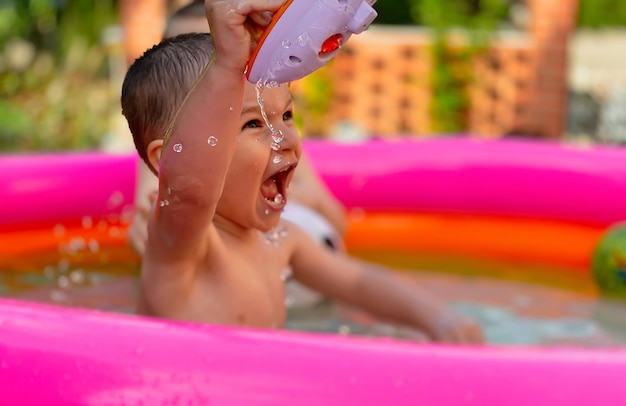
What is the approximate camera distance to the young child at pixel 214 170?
1.48 m

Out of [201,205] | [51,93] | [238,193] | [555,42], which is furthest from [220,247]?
[51,93]

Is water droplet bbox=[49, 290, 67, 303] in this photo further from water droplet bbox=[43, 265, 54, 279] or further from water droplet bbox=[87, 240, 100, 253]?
water droplet bbox=[87, 240, 100, 253]

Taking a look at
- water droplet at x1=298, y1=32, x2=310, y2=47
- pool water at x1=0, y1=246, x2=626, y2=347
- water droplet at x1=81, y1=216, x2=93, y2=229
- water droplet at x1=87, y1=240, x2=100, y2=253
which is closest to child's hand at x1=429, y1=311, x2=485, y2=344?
pool water at x1=0, y1=246, x2=626, y2=347

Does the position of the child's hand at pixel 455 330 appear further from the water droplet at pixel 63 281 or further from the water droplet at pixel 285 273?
the water droplet at pixel 63 281

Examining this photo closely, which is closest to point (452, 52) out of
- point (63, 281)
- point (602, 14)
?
point (63, 281)

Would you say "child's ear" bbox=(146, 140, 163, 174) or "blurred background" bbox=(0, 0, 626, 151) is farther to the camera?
"blurred background" bbox=(0, 0, 626, 151)

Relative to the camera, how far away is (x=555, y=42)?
6.14 metres

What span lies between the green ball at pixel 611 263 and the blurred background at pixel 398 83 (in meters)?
2.70

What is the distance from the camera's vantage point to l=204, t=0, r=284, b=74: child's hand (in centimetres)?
138

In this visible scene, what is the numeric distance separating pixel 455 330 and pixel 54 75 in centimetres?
513

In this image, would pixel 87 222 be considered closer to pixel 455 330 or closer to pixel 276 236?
pixel 276 236

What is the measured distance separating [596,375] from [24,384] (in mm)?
834

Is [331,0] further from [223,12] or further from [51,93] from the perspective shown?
[51,93]

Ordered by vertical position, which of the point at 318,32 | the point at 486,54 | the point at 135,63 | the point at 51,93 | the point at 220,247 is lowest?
the point at 51,93
